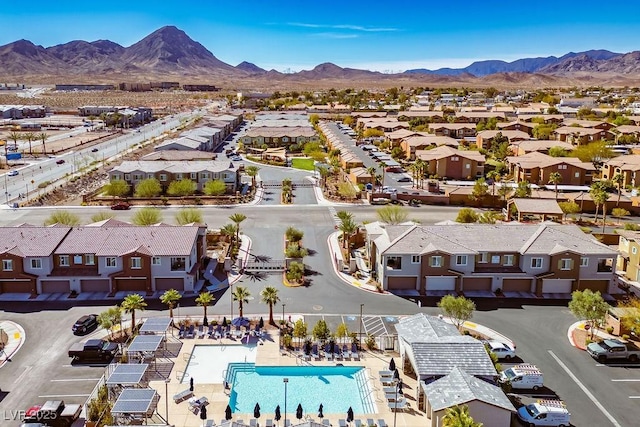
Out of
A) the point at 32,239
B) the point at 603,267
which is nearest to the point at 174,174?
the point at 32,239

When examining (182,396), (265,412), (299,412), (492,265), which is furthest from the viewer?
(492,265)

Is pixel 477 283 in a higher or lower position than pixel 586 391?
higher

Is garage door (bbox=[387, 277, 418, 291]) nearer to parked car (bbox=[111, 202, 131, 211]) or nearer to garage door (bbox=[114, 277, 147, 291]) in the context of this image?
garage door (bbox=[114, 277, 147, 291])

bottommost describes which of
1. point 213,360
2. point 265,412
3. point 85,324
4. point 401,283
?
point 265,412

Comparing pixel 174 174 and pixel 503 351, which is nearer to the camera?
pixel 503 351

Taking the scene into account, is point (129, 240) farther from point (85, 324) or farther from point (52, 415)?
point (52, 415)

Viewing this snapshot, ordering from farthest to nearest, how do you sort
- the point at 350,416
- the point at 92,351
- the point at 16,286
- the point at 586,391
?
the point at 16,286 → the point at 92,351 → the point at 586,391 → the point at 350,416

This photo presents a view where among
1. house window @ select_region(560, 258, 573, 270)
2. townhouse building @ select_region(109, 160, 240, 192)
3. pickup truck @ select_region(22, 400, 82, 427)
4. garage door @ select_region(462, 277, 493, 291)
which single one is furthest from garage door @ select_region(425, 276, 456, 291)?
townhouse building @ select_region(109, 160, 240, 192)
